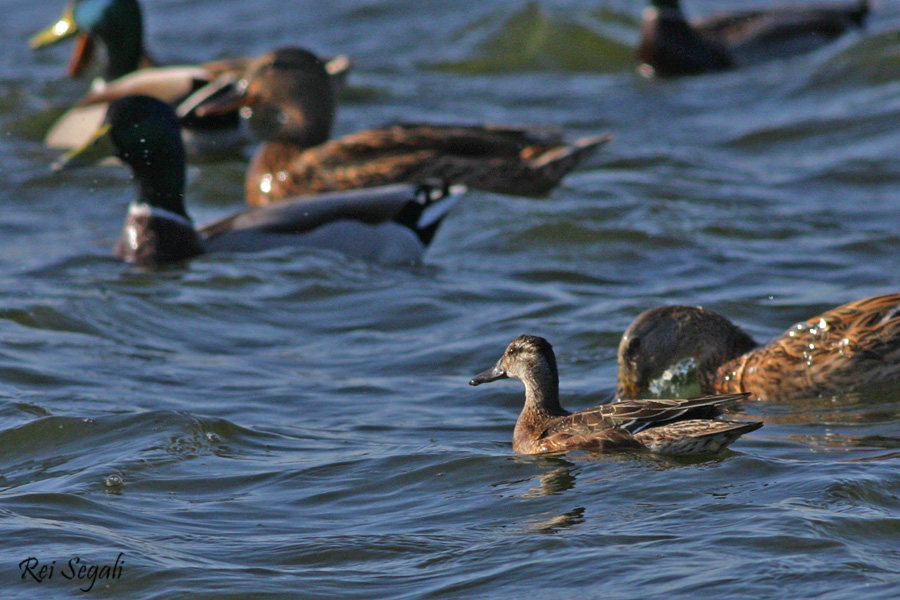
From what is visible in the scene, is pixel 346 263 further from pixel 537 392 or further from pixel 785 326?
pixel 537 392

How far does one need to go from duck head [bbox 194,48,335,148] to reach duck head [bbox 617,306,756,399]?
4895 mm

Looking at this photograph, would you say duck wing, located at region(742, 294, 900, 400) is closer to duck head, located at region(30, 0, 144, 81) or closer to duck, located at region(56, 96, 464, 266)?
duck, located at region(56, 96, 464, 266)

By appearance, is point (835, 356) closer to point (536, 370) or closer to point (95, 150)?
point (536, 370)

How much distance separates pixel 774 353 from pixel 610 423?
1.51 m

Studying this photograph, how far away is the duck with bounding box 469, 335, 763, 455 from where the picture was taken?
5.93 meters

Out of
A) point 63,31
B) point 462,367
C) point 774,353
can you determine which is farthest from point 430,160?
point 63,31

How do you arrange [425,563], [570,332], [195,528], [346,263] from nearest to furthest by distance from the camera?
[425,563] → [195,528] → [570,332] → [346,263]

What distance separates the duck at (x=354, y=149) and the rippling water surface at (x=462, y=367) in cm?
30

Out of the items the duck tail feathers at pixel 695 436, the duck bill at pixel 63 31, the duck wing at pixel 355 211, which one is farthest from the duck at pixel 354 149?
the duck tail feathers at pixel 695 436

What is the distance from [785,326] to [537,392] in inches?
104

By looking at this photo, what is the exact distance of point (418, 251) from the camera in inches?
407

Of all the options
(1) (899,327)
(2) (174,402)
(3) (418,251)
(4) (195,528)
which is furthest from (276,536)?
(3) (418,251)

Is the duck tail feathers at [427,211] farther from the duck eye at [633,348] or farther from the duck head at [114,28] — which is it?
the duck head at [114,28]

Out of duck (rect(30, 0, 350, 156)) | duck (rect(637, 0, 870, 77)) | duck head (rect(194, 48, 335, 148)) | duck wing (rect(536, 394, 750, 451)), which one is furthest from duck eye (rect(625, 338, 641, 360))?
duck (rect(637, 0, 870, 77))
